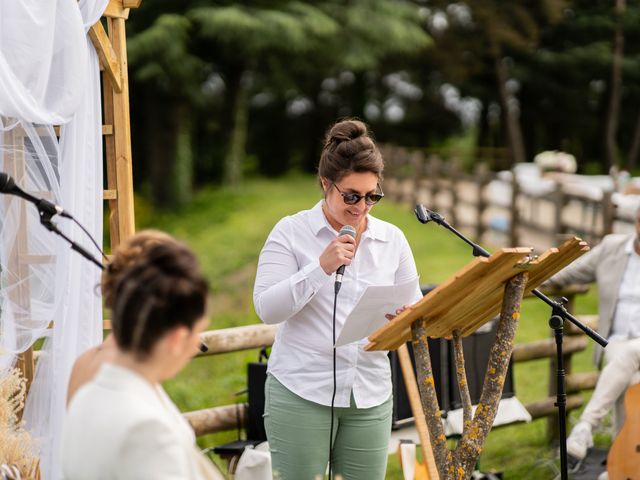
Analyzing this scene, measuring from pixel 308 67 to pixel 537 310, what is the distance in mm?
10797

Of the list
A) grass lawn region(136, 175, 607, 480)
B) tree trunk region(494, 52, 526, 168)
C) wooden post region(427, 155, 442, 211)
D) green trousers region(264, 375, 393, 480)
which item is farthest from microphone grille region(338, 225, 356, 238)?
tree trunk region(494, 52, 526, 168)

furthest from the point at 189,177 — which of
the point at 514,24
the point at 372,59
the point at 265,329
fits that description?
the point at 265,329

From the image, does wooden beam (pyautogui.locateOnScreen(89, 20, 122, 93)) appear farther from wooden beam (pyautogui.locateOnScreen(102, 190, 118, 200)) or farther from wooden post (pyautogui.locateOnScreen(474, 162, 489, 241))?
wooden post (pyautogui.locateOnScreen(474, 162, 489, 241))

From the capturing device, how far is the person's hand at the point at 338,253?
262 cm

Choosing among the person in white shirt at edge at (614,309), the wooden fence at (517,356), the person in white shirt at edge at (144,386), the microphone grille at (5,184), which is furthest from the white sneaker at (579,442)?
the microphone grille at (5,184)

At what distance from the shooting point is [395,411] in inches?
174

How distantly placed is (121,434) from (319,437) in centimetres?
130

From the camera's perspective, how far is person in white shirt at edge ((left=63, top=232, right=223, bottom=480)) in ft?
5.44

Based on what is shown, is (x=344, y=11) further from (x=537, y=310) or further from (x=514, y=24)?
(x=537, y=310)

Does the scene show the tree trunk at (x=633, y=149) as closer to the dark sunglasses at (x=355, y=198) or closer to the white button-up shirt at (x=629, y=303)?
the white button-up shirt at (x=629, y=303)

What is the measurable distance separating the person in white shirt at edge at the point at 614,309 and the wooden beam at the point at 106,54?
279 cm

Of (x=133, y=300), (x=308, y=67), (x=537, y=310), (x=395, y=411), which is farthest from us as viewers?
(x=308, y=67)

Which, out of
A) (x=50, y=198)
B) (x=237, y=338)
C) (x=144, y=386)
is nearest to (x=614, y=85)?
(x=237, y=338)

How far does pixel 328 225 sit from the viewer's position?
9.56 feet
